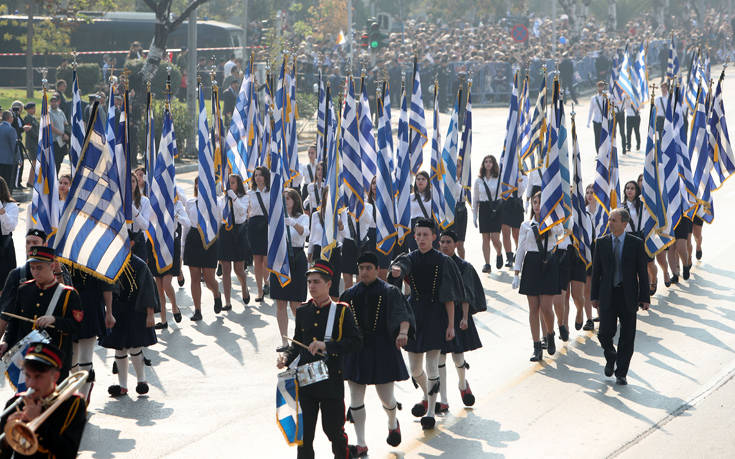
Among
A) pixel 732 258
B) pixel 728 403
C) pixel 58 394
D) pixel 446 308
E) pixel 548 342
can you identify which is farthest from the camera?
pixel 732 258

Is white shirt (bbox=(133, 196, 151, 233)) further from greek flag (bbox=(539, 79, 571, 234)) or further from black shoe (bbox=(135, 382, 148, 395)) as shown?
greek flag (bbox=(539, 79, 571, 234))

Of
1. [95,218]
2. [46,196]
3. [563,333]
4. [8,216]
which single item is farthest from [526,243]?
[8,216]

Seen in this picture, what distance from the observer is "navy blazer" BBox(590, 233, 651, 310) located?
12.1 meters

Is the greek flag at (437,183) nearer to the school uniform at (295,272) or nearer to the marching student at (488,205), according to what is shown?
the marching student at (488,205)

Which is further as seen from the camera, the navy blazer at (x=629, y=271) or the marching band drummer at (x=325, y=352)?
the navy blazer at (x=629, y=271)

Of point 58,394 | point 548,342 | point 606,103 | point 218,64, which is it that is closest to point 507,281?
point 606,103

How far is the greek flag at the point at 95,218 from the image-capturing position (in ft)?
37.2

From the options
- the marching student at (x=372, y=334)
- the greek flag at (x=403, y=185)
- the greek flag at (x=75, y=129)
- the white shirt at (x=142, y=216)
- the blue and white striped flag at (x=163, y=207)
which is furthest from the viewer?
the greek flag at (x=403, y=185)

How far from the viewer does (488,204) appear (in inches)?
707

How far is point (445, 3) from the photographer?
6631cm

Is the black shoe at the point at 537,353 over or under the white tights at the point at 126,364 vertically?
under

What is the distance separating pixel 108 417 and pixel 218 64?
115ft

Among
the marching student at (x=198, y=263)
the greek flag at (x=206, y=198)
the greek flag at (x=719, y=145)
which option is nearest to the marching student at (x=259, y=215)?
the greek flag at (x=206, y=198)

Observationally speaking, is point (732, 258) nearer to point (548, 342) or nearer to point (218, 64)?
point (548, 342)
